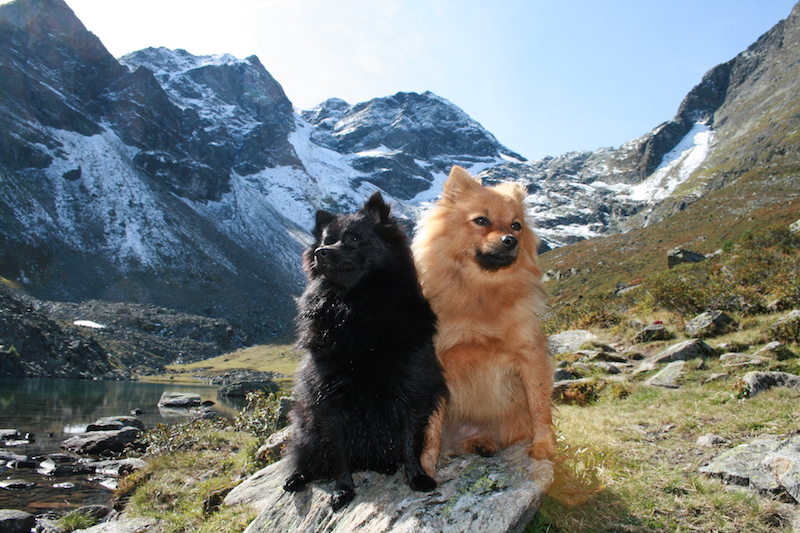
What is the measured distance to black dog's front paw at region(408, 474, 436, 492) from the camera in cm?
361

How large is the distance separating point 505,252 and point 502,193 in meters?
0.87

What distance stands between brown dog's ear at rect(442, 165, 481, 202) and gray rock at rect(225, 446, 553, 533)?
93.9 inches

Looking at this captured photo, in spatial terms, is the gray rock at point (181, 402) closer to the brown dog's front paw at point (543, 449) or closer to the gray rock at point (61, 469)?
the gray rock at point (61, 469)

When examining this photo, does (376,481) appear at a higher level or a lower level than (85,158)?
lower

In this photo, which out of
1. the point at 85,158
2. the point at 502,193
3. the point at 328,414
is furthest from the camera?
the point at 85,158

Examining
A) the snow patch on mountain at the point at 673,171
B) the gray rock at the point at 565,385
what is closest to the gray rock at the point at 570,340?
the gray rock at the point at 565,385

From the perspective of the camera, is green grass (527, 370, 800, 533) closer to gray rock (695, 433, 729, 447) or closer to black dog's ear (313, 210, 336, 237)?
gray rock (695, 433, 729, 447)

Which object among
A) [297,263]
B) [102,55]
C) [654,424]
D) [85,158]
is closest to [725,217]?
[654,424]

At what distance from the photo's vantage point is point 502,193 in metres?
4.52

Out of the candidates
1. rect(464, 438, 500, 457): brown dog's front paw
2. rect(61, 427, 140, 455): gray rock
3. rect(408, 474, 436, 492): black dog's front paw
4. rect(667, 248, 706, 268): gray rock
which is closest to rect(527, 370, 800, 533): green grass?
rect(464, 438, 500, 457): brown dog's front paw

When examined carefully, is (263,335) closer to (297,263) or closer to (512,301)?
(297,263)

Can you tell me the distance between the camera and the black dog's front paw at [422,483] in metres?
3.61

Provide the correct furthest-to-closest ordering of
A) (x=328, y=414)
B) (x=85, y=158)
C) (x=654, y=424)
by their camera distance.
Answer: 1. (x=85, y=158)
2. (x=654, y=424)
3. (x=328, y=414)

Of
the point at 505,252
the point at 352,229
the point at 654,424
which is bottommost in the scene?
the point at 654,424
